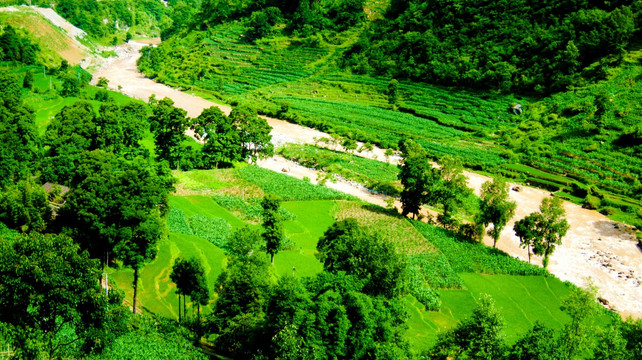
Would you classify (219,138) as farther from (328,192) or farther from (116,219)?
(116,219)

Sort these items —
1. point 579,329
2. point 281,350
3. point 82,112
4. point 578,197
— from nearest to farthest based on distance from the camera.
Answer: point 281,350, point 579,329, point 82,112, point 578,197

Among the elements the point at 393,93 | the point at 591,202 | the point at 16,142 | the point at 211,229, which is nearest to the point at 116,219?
the point at 211,229

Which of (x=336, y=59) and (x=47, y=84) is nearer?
(x=47, y=84)

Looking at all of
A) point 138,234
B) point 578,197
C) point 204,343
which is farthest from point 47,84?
point 578,197

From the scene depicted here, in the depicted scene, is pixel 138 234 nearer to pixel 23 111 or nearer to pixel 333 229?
pixel 333 229

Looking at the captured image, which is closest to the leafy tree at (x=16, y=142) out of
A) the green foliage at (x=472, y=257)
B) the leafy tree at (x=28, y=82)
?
the leafy tree at (x=28, y=82)

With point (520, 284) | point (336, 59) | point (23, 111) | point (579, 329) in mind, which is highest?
point (336, 59)
